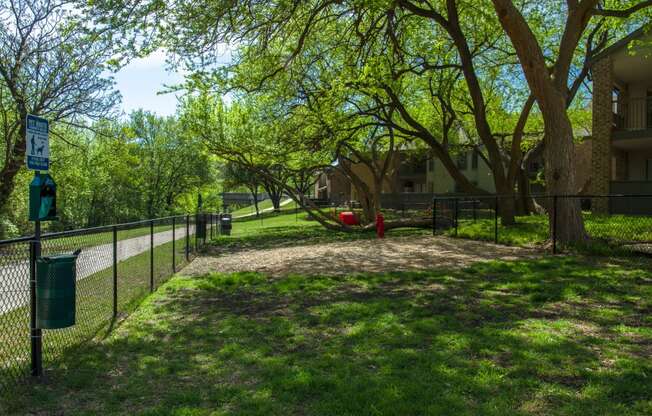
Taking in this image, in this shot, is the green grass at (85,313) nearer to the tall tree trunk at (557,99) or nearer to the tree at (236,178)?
the tall tree trunk at (557,99)

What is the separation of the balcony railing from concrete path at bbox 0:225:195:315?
63.4 ft

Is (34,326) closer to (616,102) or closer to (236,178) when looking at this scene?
(616,102)

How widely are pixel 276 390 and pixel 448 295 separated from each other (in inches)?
165

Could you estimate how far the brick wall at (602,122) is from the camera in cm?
1983

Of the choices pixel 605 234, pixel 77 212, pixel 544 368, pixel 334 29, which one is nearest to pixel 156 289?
pixel 544 368

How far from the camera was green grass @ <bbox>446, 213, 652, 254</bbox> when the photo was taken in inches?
465

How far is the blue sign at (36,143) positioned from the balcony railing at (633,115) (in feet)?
70.1

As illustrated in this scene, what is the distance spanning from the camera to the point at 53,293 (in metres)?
4.97

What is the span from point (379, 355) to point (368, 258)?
793 centimetres

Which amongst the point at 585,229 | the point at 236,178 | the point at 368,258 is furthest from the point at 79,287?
the point at 236,178

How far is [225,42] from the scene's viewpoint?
12312mm

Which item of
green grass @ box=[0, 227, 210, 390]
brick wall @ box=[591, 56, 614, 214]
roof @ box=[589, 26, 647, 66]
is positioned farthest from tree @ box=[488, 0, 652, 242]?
green grass @ box=[0, 227, 210, 390]

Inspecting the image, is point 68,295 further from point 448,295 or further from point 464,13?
point 464,13

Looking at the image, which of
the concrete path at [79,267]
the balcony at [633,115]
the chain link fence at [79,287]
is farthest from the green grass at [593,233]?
the concrete path at [79,267]
